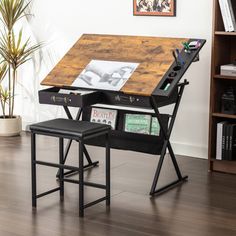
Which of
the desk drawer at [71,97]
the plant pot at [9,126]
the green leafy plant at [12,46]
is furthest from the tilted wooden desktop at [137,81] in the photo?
the plant pot at [9,126]

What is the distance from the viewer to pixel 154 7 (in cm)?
579

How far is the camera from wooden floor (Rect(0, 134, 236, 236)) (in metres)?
4.02

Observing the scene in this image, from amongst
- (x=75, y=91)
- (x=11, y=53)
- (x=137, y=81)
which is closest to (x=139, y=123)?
(x=137, y=81)

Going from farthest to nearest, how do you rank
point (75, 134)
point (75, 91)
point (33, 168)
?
point (75, 91), point (33, 168), point (75, 134)

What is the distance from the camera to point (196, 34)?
5.66 metres

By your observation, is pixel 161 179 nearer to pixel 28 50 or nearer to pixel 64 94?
pixel 64 94

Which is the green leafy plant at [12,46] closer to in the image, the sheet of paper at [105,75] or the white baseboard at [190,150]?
the sheet of paper at [105,75]

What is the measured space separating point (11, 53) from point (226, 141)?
2502 mm

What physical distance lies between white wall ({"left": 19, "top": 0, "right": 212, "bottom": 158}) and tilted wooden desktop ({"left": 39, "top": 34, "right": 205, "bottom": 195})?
0.70 m

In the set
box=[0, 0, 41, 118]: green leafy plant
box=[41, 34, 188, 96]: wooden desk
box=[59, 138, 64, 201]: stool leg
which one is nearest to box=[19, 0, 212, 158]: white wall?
box=[0, 0, 41, 118]: green leafy plant

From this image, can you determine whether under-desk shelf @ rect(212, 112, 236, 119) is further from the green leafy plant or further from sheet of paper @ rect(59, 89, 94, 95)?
the green leafy plant

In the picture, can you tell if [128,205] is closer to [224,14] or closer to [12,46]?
[224,14]

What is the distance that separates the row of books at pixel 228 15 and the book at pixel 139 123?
96 centimetres

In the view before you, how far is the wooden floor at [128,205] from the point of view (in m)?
4.02
